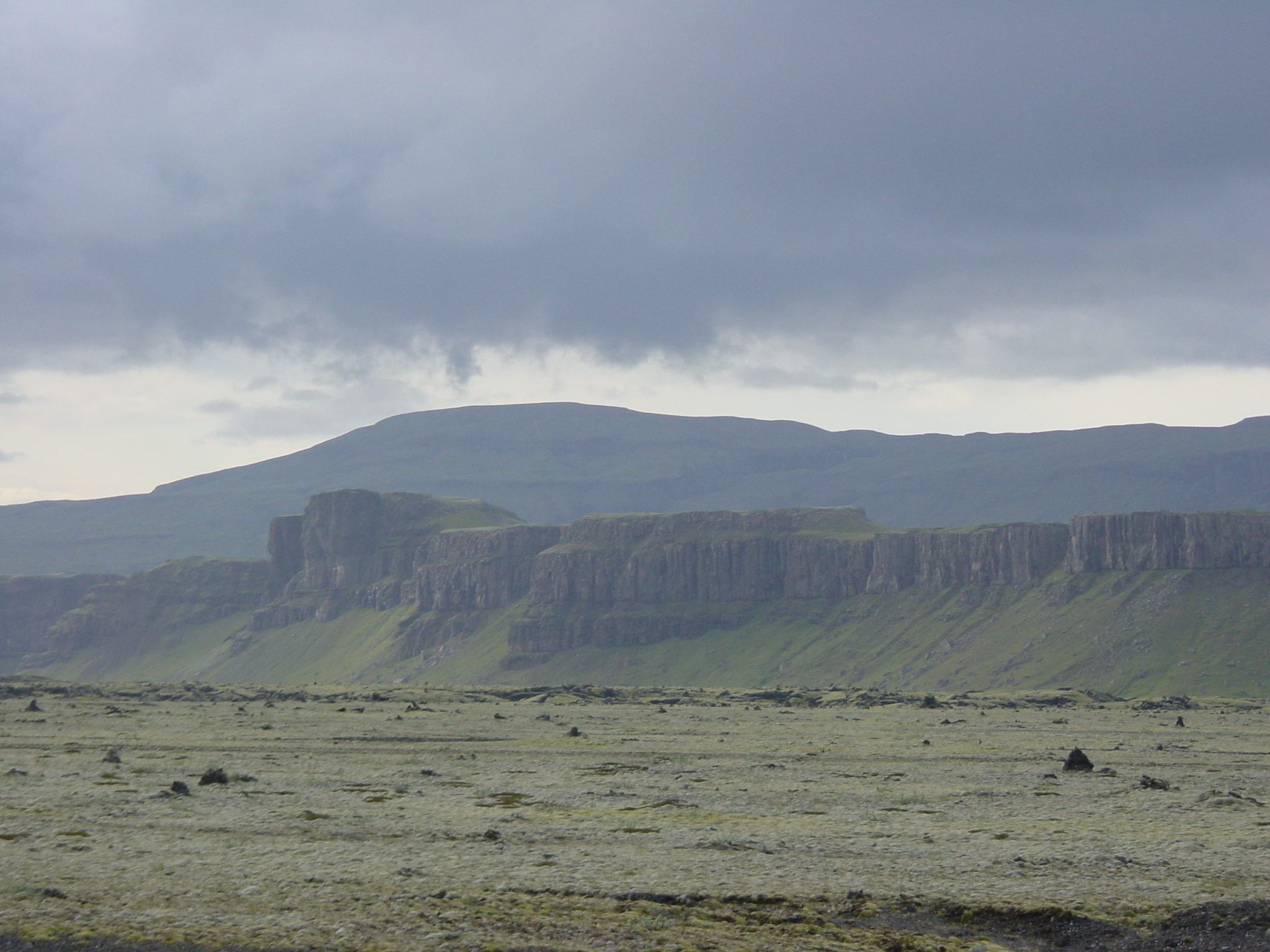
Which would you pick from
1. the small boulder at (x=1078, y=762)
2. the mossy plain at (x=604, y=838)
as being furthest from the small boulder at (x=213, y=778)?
the small boulder at (x=1078, y=762)

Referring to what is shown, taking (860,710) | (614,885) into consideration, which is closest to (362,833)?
(614,885)

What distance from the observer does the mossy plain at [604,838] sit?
2389cm

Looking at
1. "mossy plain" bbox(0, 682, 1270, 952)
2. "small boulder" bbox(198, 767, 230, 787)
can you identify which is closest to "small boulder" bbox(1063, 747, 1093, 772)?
"mossy plain" bbox(0, 682, 1270, 952)

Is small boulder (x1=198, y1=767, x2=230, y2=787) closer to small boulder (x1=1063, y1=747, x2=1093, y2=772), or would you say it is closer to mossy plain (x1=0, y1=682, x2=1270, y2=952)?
mossy plain (x1=0, y1=682, x2=1270, y2=952)

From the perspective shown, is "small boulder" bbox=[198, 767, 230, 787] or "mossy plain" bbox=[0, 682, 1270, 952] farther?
"small boulder" bbox=[198, 767, 230, 787]

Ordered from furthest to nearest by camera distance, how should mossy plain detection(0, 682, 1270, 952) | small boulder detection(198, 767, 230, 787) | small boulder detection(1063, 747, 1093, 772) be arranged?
Answer: small boulder detection(1063, 747, 1093, 772)
small boulder detection(198, 767, 230, 787)
mossy plain detection(0, 682, 1270, 952)

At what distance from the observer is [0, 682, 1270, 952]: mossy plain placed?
78.4 feet

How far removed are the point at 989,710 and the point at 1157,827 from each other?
84032 millimetres

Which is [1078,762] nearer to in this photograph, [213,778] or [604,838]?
[604,838]

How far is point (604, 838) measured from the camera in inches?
1321

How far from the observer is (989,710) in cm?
11631

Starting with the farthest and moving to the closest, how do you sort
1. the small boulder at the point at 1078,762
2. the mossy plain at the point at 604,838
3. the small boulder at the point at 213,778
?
the small boulder at the point at 1078,762 → the small boulder at the point at 213,778 → the mossy plain at the point at 604,838

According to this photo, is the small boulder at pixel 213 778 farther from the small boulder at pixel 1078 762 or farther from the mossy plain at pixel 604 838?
the small boulder at pixel 1078 762

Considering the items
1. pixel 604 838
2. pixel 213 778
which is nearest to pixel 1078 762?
pixel 604 838
